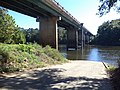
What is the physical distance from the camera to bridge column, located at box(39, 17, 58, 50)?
47.0 meters

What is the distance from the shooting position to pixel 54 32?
4709 centimetres

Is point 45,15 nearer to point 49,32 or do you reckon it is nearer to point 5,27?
point 49,32

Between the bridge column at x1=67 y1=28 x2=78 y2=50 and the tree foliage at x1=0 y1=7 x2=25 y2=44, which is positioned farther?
the bridge column at x1=67 y1=28 x2=78 y2=50

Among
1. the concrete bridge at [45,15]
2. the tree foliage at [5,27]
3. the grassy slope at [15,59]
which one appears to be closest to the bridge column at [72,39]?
the concrete bridge at [45,15]

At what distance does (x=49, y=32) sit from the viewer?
47.2 meters

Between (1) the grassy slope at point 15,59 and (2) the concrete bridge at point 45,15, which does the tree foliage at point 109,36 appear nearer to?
(2) the concrete bridge at point 45,15

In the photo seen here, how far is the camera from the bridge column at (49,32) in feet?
154

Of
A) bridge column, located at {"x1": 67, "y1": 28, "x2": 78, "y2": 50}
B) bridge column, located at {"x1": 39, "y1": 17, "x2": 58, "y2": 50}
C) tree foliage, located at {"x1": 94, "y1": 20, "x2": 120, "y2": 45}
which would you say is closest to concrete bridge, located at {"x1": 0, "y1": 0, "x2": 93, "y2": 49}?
bridge column, located at {"x1": 39, "y1": 17, "x2": 58, "y2": 50}

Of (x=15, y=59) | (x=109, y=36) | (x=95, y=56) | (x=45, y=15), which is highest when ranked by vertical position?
(x=45, y=15)

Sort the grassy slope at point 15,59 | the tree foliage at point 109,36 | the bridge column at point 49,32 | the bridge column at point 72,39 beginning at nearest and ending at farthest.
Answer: the grassy slope at point 15,59 → the bridge column at point 49,32 → the bridge column at point 72,39 → the tree foliage at point 109,36

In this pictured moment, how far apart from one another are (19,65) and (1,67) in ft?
7.86

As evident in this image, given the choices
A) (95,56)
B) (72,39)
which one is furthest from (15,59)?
(72,39)

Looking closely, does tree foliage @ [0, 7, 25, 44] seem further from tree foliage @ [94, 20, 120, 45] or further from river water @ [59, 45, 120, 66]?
tree foliage @ [94, 20, 120, 45]

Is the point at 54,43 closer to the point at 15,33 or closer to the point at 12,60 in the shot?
the point at 15,33
